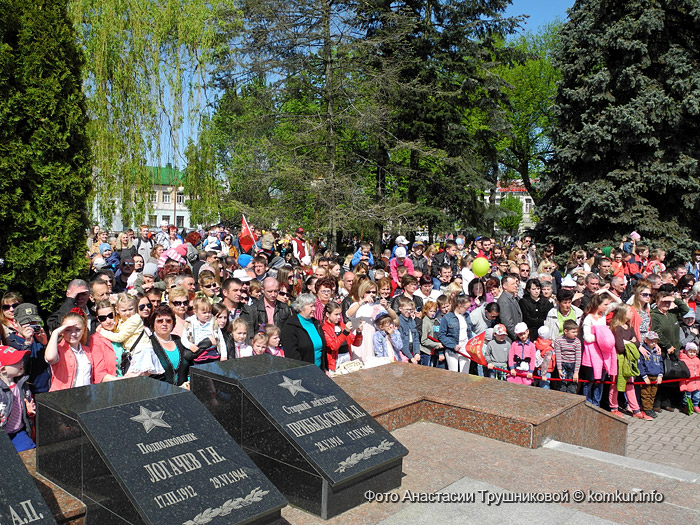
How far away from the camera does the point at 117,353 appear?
5.55 metres

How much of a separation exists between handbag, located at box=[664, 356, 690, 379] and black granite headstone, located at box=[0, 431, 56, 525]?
865 centimetres

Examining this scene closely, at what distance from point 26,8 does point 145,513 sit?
772 cm

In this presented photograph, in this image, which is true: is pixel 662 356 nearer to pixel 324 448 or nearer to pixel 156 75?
pixel 324 448

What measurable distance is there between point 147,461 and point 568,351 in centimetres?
644

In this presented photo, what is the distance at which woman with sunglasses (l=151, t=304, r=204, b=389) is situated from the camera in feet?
18.1

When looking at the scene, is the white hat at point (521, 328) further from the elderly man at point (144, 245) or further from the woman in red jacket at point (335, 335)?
the elderly man at point (144, 245)

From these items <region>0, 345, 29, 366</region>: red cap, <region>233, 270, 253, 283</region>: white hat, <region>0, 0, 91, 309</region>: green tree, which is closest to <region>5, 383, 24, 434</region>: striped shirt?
<region>0, 345, 29, 366</region>: red cap

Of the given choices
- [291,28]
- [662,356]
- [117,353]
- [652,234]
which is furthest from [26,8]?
[652,234]

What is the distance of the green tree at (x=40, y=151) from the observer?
8180 millimetres

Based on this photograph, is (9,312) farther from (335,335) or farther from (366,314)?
(366,314)

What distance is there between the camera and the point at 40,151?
8375 millimetres

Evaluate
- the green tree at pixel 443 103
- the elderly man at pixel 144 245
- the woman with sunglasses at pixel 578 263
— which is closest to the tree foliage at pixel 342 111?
the green tree at pixel 443 103

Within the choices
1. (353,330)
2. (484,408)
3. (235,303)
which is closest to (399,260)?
(353,330)

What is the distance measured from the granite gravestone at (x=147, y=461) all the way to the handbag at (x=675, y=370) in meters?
7.52
